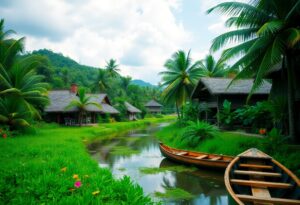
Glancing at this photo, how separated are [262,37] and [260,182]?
18.6ft

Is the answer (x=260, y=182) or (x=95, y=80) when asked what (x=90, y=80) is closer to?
(x=95, y=80)

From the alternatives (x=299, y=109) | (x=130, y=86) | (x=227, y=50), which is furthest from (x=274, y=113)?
(x=130, y=86)

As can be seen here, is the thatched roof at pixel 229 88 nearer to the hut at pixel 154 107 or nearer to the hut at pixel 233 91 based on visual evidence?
the hut at pixel 233 91

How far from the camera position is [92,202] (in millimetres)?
4469

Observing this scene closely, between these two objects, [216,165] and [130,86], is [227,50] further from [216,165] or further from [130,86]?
[130,86]

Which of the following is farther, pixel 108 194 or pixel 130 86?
pixel 130 86

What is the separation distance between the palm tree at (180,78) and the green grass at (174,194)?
15.3m

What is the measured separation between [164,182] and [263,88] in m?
13.2

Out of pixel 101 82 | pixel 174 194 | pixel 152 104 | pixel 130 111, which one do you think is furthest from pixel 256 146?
pixel 152 104

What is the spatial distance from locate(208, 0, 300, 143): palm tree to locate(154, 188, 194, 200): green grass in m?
4.71

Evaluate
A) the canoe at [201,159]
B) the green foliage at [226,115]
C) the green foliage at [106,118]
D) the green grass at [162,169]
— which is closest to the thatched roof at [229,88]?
the green foliage at [226,115]

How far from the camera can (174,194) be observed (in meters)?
7.26

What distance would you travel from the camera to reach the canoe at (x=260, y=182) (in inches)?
163

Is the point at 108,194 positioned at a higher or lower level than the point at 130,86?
lower
